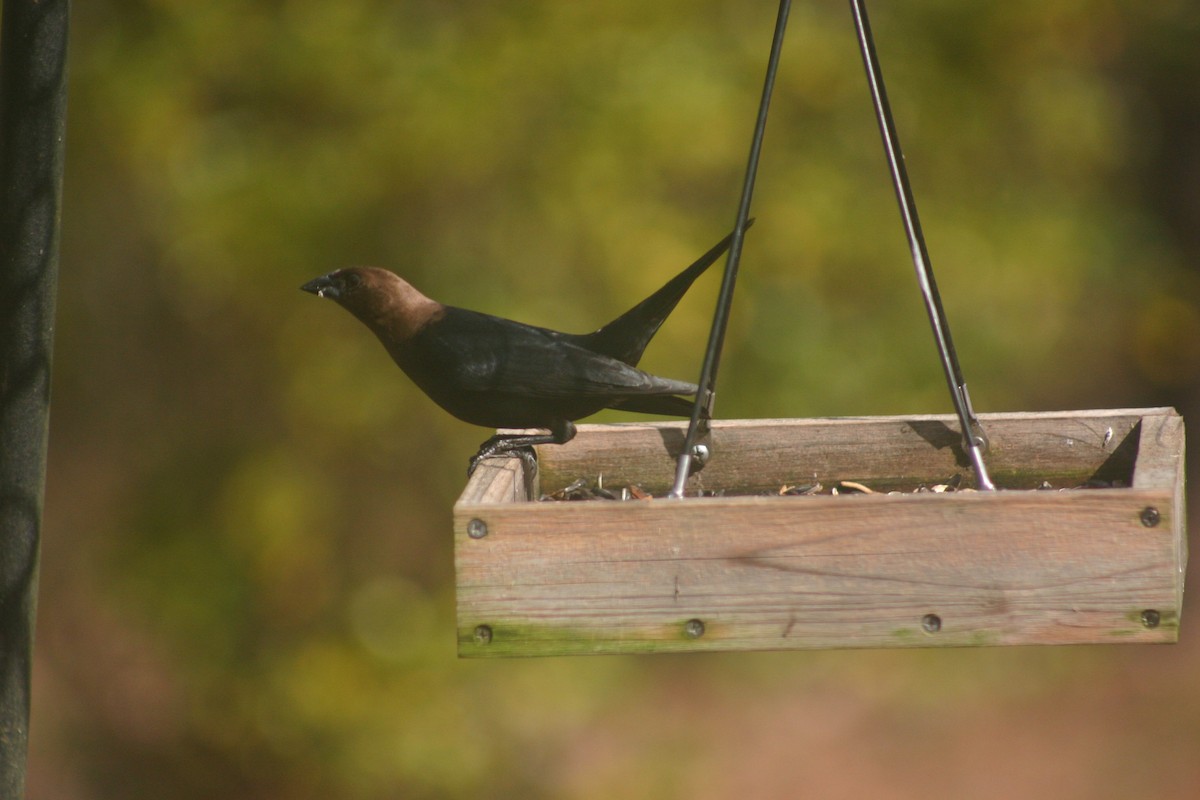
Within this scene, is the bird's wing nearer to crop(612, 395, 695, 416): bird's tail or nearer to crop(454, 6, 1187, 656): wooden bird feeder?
crop(612, 395, 695, 416): bird's tail

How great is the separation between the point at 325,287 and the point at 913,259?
1.53 meters

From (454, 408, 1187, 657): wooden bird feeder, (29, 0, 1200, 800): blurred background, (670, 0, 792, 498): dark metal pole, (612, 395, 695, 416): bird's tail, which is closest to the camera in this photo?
(454, 408, 1187, 657): wooden bird feeder

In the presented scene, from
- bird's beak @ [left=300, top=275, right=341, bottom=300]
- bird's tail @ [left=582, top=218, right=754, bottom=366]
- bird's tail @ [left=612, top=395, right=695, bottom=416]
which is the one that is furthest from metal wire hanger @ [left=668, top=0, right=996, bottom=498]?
bird's beak @ [left=300, top=275, right=341, bottom=300]

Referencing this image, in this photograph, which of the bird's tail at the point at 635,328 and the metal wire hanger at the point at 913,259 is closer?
the metal wire hanger at the point at 913,259

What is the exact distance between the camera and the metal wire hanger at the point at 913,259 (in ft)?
8.30

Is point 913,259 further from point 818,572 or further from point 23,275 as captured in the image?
point 23,275

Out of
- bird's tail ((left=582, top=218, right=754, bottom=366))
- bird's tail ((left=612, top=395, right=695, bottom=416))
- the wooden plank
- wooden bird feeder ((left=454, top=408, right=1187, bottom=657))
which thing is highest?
bird's tail ((left=582, top=218, right=754, bottom=366))

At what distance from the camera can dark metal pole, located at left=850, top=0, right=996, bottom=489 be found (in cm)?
263

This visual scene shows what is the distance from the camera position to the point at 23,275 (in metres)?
1.98

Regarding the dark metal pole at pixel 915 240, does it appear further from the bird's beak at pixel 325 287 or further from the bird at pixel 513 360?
the bird's beak at pixel 325 287

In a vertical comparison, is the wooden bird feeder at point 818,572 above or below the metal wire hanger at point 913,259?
below

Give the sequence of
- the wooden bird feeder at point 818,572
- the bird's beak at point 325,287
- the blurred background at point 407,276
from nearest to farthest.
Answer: the wooden bird feeder at point 818,572, the bird's beak at point 325,287, the blurred background at point 407,276

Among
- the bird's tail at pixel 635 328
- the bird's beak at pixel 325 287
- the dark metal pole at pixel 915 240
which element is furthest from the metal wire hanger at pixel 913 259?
the bird's beak at pixel 325 287

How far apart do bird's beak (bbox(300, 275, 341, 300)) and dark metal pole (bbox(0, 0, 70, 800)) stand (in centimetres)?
138
